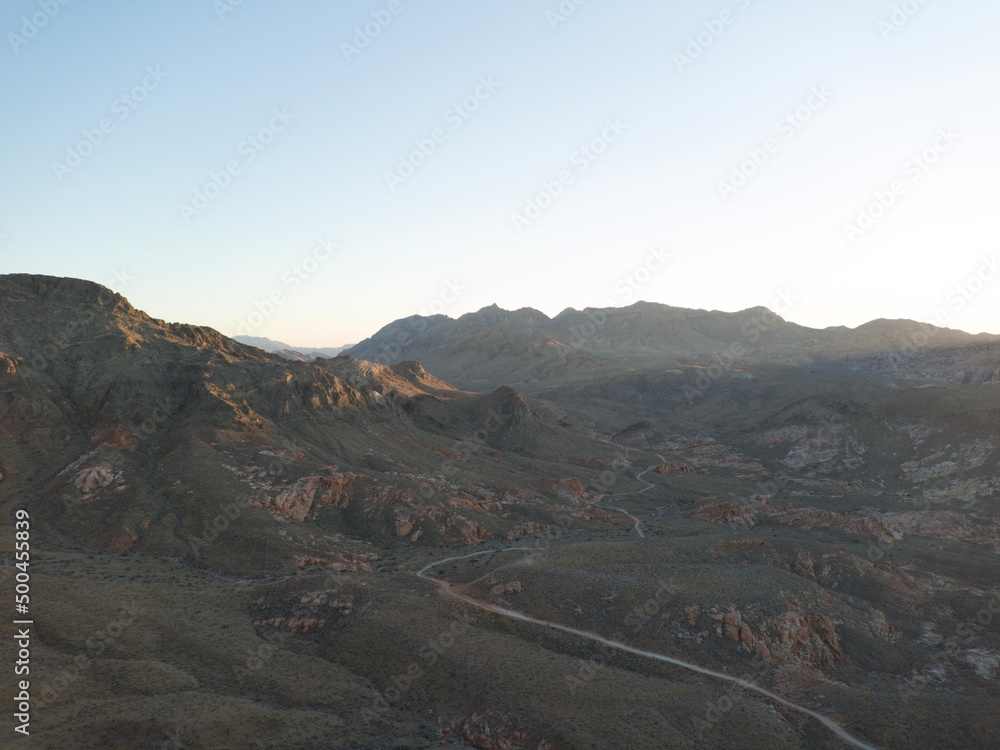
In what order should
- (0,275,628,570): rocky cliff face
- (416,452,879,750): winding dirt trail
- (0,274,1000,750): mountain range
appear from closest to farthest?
(0,274,1000,750): mountain range, (416,452,879,750): winding dirt trail, (0,275,628,570): rocky cliff face

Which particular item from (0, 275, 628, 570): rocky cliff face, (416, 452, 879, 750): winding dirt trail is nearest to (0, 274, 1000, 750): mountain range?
(416, 452, 879, 750): winding dirt trail

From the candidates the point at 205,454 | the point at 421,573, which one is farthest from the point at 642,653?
the point at 205,454

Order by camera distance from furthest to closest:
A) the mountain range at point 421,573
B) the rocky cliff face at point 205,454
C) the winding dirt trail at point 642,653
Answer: the rocky cliff face at point 205,454
the winding dirt trail at point 642,653
the mountain range at point 421,573

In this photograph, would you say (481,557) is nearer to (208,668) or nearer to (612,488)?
(208,668)

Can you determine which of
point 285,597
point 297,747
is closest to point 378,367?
point 285,597

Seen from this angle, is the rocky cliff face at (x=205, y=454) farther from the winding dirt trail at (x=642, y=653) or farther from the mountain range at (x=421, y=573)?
the winding dirt trail at (x=642, y=653)

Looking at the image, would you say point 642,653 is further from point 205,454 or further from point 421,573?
point 205,454

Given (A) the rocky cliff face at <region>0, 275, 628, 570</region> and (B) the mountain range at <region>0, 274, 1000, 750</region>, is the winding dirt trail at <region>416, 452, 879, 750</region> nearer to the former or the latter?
(B) the mountain range at <region>0, 274, 1000, 750</region>

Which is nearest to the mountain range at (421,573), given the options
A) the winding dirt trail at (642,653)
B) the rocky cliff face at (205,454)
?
the winding dirt trail at (642,653)

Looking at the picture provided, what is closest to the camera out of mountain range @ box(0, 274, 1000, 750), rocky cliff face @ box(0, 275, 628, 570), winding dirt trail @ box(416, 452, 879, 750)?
mountain range @ box(0, 274, 1000, 750)

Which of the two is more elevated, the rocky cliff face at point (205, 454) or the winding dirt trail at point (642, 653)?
the rocky cliff face at point (205, 454)

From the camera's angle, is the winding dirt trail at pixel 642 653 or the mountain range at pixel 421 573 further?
the winding dirt trail at pixel 642 653
